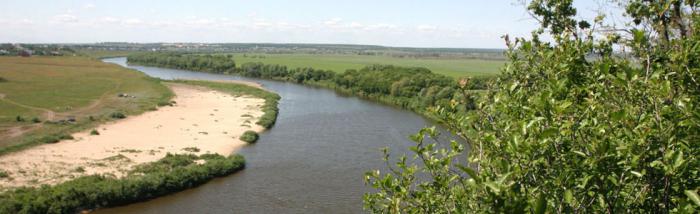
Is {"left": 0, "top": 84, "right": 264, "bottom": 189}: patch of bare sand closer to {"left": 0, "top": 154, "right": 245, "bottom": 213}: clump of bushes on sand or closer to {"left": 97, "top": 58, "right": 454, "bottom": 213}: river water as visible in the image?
{"left": 0, "top": 154, "right": 245, "bottom": 213}: clump of bushes on sand

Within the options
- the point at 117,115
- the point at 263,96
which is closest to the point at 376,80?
the point at 263,96

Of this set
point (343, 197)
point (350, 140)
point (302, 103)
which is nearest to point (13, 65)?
point (302, 103)

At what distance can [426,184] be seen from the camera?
4762mm

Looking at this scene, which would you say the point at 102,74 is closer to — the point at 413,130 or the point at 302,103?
the point at 302,103

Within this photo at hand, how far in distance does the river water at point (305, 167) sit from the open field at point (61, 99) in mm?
12911

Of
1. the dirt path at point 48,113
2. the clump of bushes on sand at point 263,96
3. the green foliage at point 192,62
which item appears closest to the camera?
the dirt path at point 48,113

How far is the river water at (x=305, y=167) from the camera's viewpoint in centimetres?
2103

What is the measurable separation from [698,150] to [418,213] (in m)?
2.17

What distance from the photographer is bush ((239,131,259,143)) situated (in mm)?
33188

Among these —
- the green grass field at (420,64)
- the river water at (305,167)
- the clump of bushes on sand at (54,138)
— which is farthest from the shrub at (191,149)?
the green grass field at (420,64)

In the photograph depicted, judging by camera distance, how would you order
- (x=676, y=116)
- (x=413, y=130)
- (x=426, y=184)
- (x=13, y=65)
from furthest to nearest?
(x=13, y=65) < (x=413, y=130) < (x=426, y=184) < (x=676, y=116)

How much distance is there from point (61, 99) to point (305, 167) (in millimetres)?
34161

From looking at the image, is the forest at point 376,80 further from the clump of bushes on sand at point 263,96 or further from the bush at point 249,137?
the bush at point 249,137

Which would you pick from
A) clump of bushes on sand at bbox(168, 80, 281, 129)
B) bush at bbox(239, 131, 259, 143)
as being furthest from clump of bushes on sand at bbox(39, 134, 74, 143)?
clump of bushes on sand at bbox(168, 80, 281, 129)
